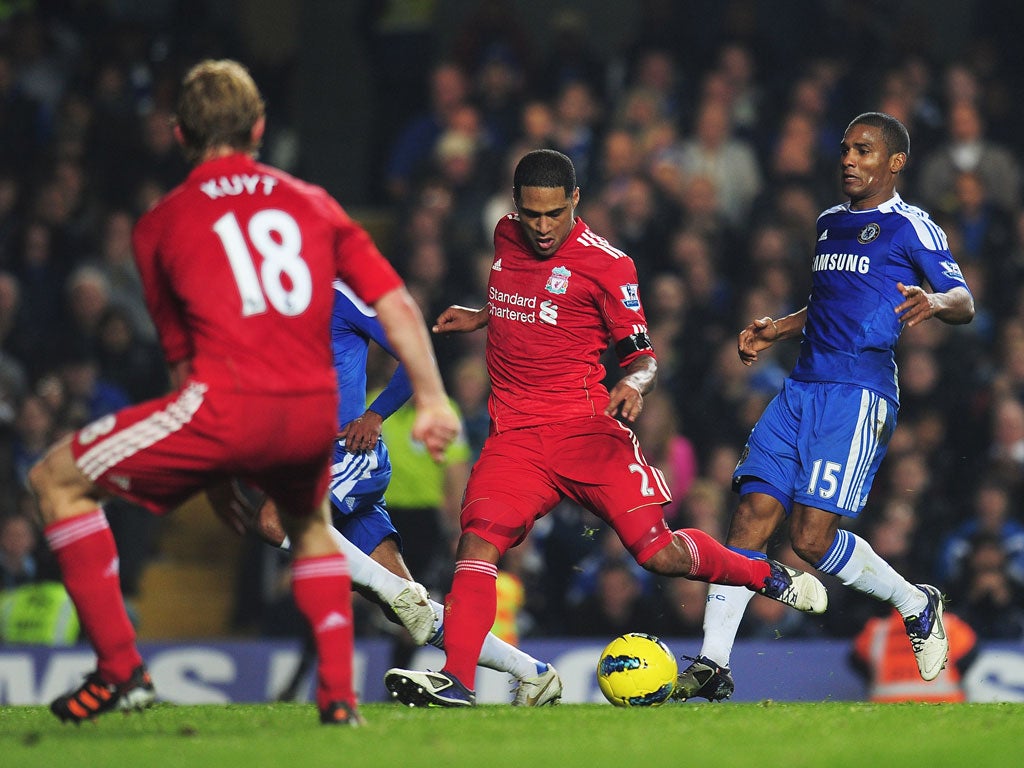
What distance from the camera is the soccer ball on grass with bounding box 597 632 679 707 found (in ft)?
23.9

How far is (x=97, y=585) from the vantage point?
214 inches

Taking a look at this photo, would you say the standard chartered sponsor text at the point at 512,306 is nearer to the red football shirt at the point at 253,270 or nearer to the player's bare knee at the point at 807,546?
the player's bare knee at the point at 807,546

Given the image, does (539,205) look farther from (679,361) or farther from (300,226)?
(679,361)

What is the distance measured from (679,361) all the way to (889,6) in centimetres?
535

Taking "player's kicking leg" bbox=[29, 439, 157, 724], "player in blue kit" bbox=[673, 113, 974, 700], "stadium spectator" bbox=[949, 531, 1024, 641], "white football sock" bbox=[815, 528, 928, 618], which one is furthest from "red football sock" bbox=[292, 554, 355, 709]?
"stadium spectator" bbox=[949, 531, 1024, 641]

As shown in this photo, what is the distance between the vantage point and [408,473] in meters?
11.8

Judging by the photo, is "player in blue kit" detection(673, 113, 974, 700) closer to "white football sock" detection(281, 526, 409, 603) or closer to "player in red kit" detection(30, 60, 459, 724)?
"white football sock" detection(281, 526, 409, 603)

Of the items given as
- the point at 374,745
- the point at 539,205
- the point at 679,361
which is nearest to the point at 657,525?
the point at 539,205

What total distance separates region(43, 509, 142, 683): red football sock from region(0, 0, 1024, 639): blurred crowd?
5.63m

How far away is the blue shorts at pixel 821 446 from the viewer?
740 cm

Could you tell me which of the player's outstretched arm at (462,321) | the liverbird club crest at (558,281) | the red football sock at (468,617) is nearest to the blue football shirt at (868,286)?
the liverbird club crest at (558,281)

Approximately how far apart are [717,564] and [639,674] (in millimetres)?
615

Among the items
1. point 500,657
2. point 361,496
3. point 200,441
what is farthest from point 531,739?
point 361,496

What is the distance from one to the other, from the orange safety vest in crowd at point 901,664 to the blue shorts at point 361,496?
11.8 ft
